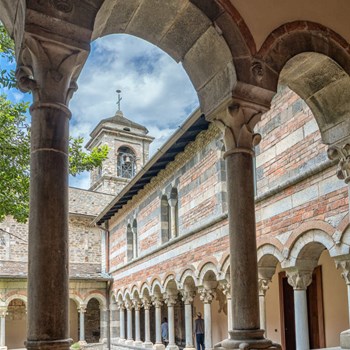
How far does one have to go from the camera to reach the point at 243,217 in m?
3.57

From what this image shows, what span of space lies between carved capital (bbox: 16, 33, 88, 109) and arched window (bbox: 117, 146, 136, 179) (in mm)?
28731

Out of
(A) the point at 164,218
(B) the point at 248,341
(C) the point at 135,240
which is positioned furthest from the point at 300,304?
(C) the point at 135,240

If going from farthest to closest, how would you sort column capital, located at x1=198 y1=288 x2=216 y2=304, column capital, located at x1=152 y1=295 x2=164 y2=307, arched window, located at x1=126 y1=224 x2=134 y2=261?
arched window, located at x1=126 y1=224 x2=134 y2=261
column capital, located at x1=152 y1=295 x2=164 y2=307
column capital, located at x1=198 y1=288 x2=216 y2=304

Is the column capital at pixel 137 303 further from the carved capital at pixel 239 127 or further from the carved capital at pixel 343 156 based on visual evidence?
the carved capital at pixel 239 127

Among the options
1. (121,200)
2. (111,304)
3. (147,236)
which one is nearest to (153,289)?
(147,236)

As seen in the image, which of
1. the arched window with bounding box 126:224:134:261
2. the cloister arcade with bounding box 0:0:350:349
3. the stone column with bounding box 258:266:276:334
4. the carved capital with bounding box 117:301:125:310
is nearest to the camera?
the cloister arcade with bounding box 0:0:350:349

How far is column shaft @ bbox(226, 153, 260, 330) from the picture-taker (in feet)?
11.2

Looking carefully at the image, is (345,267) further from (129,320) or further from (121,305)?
(121,305)

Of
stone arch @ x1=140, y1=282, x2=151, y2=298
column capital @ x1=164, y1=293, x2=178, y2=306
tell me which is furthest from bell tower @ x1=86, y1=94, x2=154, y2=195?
column capital @ x1=164, y1=293, x2=178, y2=306

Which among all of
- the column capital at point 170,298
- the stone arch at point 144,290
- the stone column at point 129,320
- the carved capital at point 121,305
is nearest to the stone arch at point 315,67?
the column capital at point 170,298

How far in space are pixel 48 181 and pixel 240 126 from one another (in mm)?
1528

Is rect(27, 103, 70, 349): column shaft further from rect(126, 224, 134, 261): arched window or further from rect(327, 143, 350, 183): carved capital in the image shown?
rect(126, 224, 134, 261): arched window

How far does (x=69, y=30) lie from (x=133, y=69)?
151 feet

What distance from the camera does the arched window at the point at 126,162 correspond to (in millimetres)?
31775
